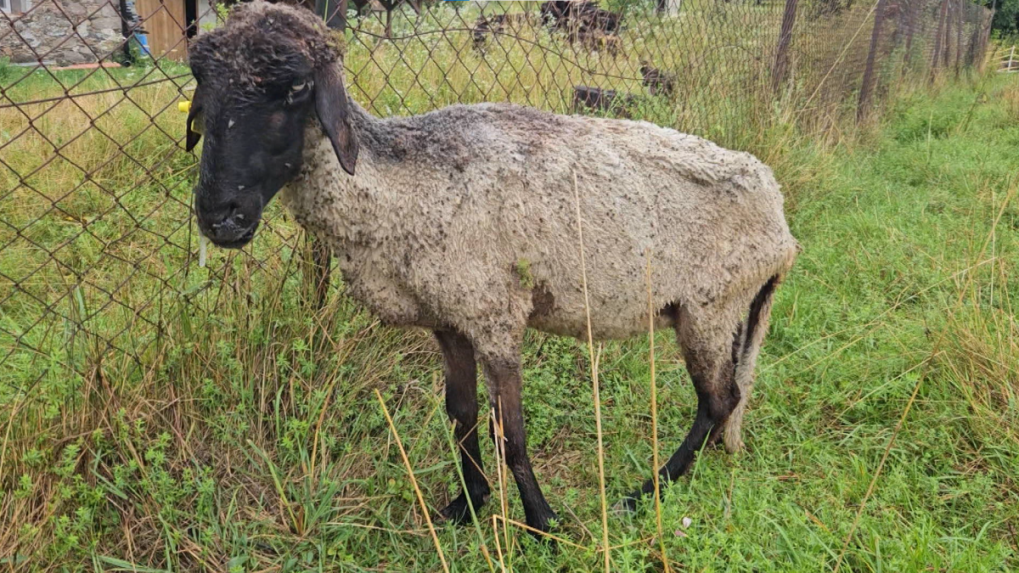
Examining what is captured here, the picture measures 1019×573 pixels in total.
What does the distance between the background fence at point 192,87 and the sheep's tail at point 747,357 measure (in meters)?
1.82

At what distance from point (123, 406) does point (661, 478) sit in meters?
2.11

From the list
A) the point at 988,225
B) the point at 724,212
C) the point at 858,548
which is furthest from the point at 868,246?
the point at 858,548

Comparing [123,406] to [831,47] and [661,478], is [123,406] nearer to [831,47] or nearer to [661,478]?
[661,478]

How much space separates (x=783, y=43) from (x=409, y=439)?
504cm

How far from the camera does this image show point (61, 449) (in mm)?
2465

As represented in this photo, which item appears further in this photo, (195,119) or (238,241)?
(195,119)

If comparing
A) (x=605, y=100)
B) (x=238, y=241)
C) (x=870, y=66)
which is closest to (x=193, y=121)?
(x=238, y=241)

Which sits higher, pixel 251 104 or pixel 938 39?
pixel 251 104

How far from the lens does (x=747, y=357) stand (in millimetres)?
3174

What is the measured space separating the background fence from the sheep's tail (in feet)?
5.96

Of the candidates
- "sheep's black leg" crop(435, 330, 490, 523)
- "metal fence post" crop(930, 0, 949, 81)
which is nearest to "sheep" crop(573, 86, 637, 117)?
"sheep's black leg" crop(435, 330, 490, 523)

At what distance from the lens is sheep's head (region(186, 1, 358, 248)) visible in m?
1.92

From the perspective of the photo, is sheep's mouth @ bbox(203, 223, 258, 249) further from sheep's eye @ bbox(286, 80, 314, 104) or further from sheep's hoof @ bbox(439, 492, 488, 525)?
sheep's hoof @ bbox(439, 492, 488, 525)

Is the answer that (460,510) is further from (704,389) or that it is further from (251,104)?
(251,104)
